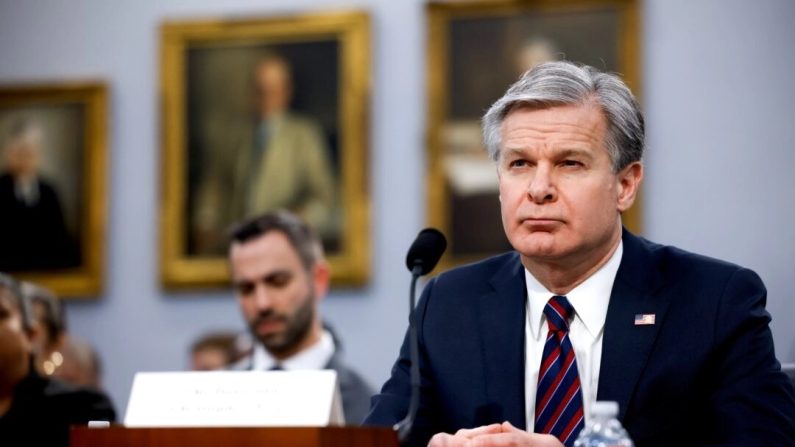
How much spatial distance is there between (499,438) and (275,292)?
3351 millimetres

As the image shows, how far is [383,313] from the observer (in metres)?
7.28

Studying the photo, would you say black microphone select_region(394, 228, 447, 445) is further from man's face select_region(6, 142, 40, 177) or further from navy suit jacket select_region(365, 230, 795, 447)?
man's face select_region(6, 142, 40, 177)

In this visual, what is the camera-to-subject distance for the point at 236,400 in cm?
280

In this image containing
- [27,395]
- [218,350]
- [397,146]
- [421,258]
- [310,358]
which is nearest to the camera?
[421,258]

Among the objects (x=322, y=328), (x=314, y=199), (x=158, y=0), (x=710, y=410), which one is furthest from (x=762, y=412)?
(x=158, y=0)

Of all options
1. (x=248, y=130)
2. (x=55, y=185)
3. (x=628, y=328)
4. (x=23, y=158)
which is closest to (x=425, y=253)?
(x=628, y=328)

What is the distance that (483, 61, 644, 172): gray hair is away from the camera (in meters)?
3.32

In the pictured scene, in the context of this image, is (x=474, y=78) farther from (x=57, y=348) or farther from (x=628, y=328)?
(x=628, y=328)

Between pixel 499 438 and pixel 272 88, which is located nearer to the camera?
pixel 499 438

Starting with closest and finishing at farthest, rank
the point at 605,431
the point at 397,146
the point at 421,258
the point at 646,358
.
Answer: the point at 605,431, the point at 421,258, the point at 646,358, the point at 397,146

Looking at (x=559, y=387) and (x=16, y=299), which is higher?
(x=559, y=387)

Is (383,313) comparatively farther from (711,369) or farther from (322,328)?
(711,369)

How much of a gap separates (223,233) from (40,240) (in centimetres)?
122

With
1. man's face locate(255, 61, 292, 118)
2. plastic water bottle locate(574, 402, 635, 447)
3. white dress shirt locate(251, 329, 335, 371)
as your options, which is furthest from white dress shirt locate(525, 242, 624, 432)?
man's face locate(255, 61, 292, 118)
